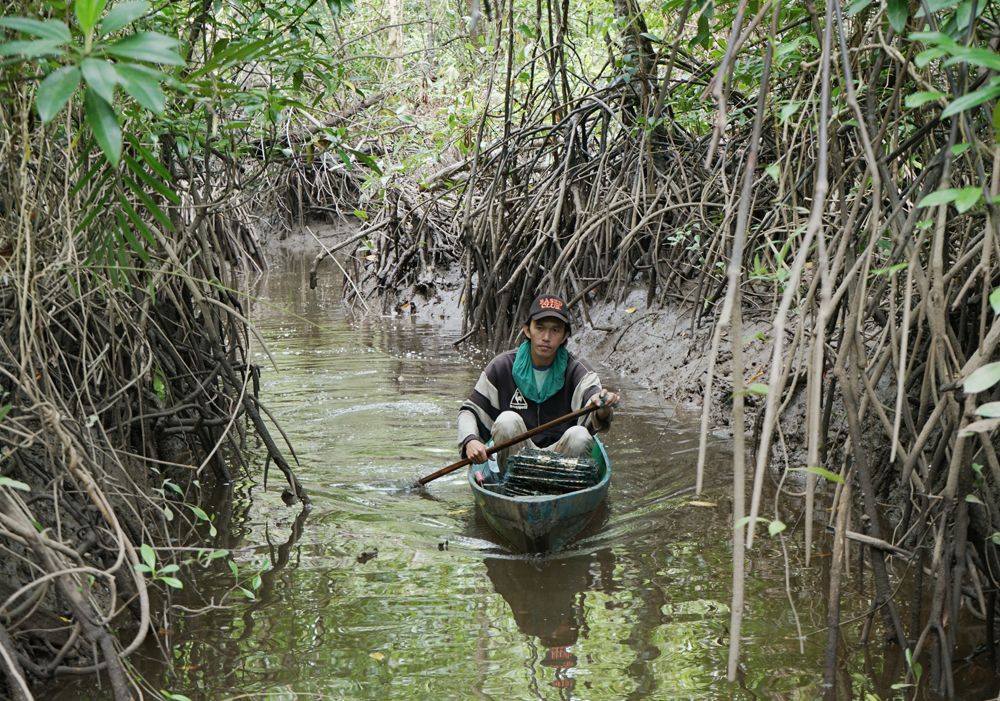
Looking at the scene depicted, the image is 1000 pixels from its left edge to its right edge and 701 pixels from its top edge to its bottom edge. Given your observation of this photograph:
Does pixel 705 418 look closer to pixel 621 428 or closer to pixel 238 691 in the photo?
pixel 238 691

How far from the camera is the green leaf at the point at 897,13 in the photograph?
2.56 m

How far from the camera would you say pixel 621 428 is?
6793 mm

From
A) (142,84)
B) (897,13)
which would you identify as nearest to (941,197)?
(897,13)

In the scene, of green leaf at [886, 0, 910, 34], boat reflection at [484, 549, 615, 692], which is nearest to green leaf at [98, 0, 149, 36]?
green leaf at [886, 0, 910, 34]

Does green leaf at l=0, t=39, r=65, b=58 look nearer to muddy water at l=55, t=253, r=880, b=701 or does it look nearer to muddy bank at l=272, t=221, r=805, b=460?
muddy water at l=55, t=253, r=880, b=701

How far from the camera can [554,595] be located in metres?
4.22

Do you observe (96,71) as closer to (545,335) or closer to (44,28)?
(44,28)

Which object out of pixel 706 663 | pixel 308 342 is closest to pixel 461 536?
pixel 706 663

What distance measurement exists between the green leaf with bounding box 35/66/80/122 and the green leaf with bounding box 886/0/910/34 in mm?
1881

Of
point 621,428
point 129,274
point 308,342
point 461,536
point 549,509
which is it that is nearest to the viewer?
point 129,274

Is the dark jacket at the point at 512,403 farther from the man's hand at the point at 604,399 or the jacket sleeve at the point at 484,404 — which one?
the man's hand at the point at 604,399

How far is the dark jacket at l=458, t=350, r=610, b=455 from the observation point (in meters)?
5.47

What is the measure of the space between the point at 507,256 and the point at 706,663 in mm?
5890

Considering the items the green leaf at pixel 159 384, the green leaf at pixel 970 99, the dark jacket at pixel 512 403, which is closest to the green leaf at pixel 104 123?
the green leaf at pixel 970 99
